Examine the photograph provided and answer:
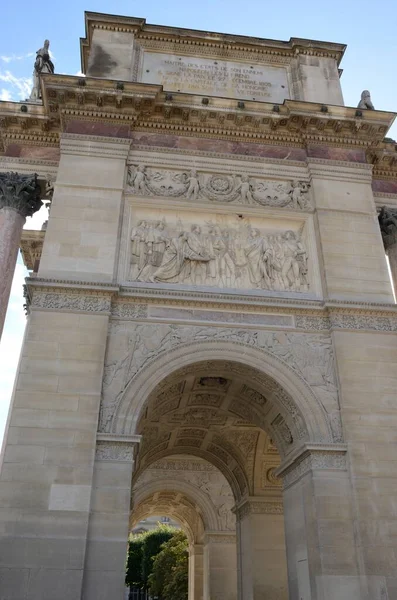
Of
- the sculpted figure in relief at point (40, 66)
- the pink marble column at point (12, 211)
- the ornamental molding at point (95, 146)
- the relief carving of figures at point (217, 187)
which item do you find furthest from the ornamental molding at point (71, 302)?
the sculpted figure in relief at point (40, 66)

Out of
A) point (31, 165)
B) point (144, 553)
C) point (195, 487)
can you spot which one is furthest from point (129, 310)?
point (144, 553)

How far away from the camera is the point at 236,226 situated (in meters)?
15.0

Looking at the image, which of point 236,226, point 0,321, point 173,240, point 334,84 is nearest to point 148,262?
point 173,240

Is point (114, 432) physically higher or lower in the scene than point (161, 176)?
lower

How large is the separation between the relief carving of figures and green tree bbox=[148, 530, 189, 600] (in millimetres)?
27908

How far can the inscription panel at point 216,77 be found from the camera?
17172 mm

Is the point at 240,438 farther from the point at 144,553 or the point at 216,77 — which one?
the point at 144,553

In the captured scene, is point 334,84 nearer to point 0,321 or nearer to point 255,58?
point 255,58

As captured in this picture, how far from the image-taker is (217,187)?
1531 centimetres

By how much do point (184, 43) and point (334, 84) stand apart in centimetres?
474

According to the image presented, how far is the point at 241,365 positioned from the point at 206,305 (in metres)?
1.60

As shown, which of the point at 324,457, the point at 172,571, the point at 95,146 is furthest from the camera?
the point at 172,571

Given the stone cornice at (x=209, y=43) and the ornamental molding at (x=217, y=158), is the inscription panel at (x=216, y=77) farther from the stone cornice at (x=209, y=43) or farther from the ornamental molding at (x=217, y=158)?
the ornamental molding at (x=217, y=158)

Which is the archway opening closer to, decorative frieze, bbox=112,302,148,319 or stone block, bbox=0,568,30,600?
decorative frieze, bbox=112,302,148,319
